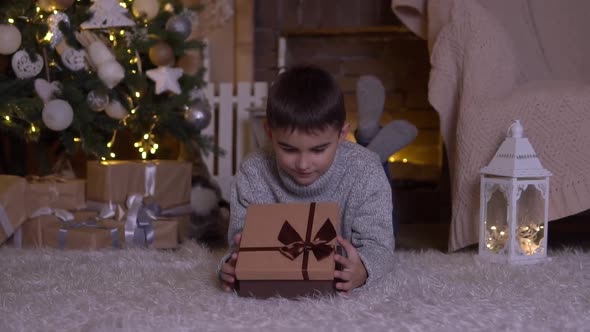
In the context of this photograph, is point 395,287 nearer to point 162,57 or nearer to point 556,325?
point 556,325

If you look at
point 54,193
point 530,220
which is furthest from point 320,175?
point 54,193

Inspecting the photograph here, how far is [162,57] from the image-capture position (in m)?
2.13

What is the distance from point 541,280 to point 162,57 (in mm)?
1279

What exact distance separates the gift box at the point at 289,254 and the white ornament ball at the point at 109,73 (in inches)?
36.9

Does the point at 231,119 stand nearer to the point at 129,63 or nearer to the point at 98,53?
the point at 129,63

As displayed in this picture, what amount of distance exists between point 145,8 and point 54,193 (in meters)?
0.63

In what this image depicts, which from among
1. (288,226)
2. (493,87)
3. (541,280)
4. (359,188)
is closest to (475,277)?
(541,280)

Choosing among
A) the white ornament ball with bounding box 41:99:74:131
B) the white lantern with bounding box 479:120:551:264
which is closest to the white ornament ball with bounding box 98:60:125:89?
the white ornament ball with bounding box 41:99:74:131

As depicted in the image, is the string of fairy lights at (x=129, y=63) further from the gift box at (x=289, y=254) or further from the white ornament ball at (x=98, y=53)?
the gift box at (x=289, y=254)

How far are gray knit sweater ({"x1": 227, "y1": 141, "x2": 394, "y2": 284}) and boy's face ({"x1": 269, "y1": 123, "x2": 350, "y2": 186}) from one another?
0.08 metres

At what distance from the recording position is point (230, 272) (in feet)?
4.07

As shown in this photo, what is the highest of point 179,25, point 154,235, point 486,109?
point 179,25

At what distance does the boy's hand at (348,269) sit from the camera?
3.97 feet

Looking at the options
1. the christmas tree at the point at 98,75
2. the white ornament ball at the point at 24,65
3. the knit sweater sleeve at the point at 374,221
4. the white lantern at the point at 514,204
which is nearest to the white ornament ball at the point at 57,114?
the christmas tree at the point at 98,75
